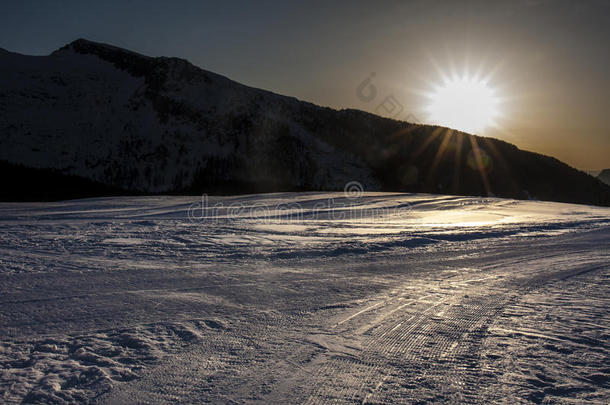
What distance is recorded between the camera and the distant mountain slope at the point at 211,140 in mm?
50906

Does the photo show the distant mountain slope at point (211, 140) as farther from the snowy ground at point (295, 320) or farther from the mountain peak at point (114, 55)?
the snowy ground at point (295, 320)

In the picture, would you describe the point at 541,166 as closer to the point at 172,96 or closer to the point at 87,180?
the point at 172,96

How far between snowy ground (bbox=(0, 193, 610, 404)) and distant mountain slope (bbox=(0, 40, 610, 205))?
44.1m

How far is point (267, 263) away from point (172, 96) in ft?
198

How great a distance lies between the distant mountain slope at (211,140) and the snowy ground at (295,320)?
44.1 meters

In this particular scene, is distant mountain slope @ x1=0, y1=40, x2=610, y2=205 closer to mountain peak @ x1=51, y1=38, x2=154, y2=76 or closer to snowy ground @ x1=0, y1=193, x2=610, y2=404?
mountain peak @ x1=51, y1=38, x2=154, y2=76

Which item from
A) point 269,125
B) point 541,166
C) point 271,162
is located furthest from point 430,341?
point 541,166

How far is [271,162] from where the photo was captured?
58094mm

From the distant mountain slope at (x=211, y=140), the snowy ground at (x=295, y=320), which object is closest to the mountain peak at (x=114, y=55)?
the distant mountain slope at (x=211, y=140)

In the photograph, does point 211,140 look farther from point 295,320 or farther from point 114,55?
point 295,320

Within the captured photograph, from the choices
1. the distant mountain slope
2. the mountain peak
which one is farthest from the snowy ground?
the mountain peak

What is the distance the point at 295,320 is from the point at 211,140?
5658 cm

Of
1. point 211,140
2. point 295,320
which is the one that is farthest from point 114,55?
point 295,320

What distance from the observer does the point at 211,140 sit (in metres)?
57.8
